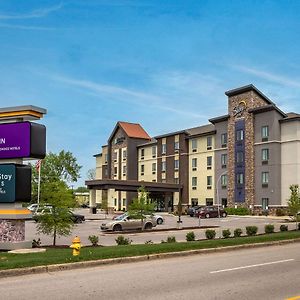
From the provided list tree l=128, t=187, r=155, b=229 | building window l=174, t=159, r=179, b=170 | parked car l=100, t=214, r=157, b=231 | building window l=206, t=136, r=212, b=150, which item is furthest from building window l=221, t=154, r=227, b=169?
tree l=128, t=187, r=155, b=229

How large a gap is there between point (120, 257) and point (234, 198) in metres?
55.9

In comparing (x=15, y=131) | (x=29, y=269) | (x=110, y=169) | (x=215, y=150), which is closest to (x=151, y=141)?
(x=110, y=169)

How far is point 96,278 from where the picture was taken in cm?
1115

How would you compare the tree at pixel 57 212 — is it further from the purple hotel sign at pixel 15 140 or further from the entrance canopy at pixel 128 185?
the entrance canopy at pixel 128 185

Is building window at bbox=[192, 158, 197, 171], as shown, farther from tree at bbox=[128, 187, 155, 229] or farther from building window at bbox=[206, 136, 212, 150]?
tree at bbox=[128, 187, 155, 229]

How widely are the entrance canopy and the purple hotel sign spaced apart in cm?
5054

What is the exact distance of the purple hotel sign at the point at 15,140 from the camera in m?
18.3

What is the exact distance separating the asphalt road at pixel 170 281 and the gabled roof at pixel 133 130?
78.4m

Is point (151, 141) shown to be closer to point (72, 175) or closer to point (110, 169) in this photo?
point (110, 169)

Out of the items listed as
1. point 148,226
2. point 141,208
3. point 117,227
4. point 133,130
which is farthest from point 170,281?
point 133,130

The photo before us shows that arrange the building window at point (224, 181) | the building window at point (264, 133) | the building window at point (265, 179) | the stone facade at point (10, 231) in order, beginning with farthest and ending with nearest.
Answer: the building window at point (224, 181) < the building window at point (264, 133) < the building window at point (265, 179) < the stone facade at point (10, 231)

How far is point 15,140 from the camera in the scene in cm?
1842

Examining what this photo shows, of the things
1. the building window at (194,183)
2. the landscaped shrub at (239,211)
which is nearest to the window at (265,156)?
the landscaped shrub at (239,211)

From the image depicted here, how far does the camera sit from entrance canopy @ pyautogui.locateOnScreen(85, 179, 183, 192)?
230 ft
